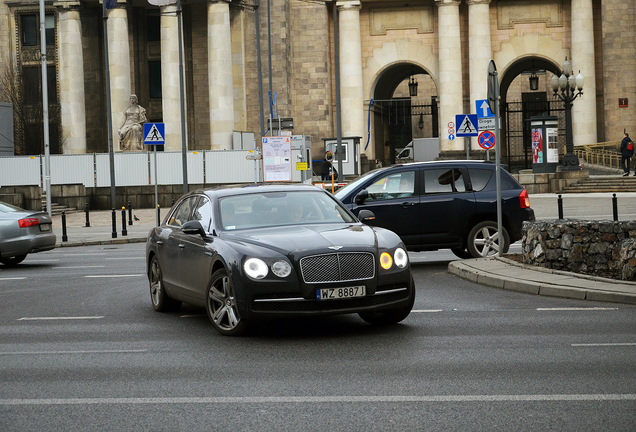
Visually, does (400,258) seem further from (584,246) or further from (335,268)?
(584,246)

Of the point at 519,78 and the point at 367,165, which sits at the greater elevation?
the point at 519,78

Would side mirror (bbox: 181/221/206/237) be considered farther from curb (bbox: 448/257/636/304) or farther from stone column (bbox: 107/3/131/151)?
stone column (bbox: 107/3/131/151)

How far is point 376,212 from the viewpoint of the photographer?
16.6m

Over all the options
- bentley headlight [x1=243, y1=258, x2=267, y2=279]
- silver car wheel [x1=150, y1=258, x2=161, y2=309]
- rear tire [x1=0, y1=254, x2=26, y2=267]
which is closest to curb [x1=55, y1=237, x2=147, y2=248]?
rear tire [x1=0, y1=254, x2=26, y2=267]

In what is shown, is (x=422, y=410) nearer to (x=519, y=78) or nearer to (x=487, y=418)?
(x=487, y=418)

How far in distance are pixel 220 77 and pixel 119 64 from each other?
220 inches

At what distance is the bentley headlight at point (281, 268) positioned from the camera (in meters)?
9.41

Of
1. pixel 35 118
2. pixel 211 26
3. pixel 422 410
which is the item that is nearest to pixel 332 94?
pixel 211 26

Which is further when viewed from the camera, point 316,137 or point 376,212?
point 316,137

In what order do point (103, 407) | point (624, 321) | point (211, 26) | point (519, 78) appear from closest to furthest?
point (103, 407) → point (624, 321) → point (211, 26) → point (519, 78)

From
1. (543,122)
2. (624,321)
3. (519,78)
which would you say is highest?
(519,78)

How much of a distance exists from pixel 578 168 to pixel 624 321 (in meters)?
33.0

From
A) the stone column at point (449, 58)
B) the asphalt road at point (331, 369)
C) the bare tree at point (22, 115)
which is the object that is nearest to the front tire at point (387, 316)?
the asphalt road at point (331, 369)

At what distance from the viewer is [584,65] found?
56.5 meters
